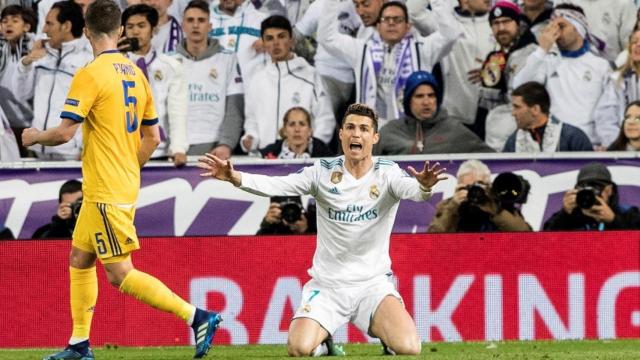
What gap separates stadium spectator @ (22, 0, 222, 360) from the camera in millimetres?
8258

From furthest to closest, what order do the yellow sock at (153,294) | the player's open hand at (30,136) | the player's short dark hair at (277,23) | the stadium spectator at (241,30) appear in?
the stadium spectator at (241,30) → the player's short dark hair at (277,23) → the yellow sock at (153,294) → the player's open hand at (30,136)

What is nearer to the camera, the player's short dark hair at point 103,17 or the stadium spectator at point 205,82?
the player's short dark hair at point 103,17

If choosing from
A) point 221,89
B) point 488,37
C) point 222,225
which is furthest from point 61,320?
point 488,37

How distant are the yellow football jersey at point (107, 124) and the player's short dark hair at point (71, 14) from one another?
16.4 ft

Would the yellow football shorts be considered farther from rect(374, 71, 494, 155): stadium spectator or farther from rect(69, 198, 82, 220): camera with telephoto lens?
rect(374, 71, 494, 155): stadium spectator

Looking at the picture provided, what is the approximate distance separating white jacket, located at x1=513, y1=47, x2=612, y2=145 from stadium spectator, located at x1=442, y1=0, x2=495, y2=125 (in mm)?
439

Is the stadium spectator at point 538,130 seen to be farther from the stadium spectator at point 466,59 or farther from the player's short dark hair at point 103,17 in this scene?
the player's short dark hair at point 103,17

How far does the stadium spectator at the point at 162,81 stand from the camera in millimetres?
12991

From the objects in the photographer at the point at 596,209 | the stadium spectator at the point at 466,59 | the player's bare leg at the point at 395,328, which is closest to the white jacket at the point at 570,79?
the stadium spectator at the point at 466,59

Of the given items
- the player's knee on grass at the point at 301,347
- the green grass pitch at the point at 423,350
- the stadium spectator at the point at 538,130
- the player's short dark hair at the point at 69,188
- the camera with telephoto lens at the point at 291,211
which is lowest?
the green grass pitch at the point at 423,350

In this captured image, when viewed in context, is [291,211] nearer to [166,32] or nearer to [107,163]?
[166,32]

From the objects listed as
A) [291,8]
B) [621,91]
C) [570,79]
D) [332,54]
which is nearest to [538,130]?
[570,79]

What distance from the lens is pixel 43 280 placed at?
1229cm

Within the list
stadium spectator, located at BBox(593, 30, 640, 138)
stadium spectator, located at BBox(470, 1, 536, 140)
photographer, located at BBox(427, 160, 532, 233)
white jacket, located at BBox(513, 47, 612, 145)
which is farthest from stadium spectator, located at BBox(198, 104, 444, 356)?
stadium spectator, located at BBox(593, 30, 640, 138)
